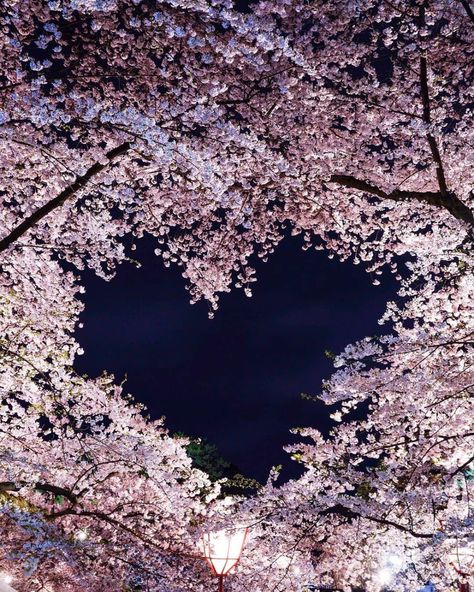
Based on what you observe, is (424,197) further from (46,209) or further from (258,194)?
(46,209)

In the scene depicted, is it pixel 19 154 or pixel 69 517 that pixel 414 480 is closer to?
pixel 19 154

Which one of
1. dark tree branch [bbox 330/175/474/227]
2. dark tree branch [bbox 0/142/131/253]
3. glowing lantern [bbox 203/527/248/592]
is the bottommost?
glowing lantern [bbox 203/527/248/592]

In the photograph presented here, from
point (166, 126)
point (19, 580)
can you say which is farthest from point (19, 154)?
point (19, 580)

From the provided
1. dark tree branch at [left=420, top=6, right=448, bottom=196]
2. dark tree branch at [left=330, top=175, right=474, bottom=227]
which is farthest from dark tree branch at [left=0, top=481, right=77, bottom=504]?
dark tree branch at [left=420, top=6, right=448, bottom=196]

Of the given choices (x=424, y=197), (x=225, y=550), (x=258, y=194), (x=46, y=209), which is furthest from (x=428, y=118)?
(x=225, y=550)

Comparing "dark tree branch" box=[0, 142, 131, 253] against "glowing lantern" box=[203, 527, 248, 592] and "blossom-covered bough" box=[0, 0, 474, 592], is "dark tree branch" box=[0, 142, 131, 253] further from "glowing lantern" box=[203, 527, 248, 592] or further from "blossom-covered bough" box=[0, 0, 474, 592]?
"glowing lantern" box=[203, 527, 248, 592]

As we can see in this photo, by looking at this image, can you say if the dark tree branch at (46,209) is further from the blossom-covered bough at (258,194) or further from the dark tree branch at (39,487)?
the dark tree branch at (39,487)
